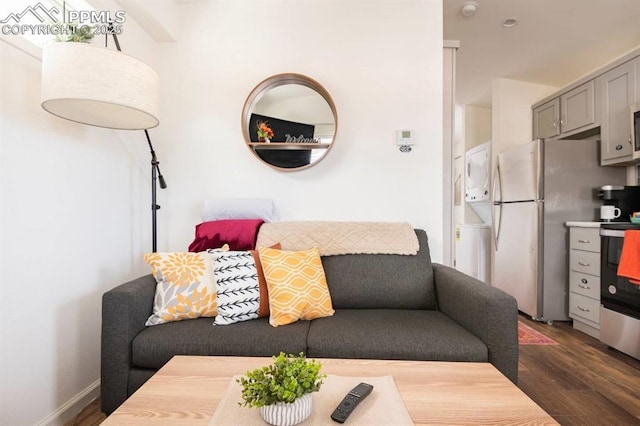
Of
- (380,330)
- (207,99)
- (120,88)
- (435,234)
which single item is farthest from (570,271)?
(120,88)

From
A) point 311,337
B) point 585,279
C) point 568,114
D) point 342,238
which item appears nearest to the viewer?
point 311,337

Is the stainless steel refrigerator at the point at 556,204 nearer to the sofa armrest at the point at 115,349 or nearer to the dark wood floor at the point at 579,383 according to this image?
the dark wood floor at the point at 579,383

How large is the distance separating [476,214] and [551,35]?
8.34ft

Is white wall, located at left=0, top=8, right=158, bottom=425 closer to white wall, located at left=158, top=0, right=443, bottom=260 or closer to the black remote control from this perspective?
white wall, located at left=158, top=0, right=443, bottom=260

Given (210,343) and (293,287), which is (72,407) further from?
(293,287)

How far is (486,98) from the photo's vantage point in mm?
4613

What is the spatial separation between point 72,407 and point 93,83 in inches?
59.8

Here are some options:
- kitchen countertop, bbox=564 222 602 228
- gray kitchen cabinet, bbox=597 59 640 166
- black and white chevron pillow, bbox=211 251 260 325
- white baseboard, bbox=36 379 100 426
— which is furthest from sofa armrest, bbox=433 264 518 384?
gray kitchen cabinet, bbox=597 59 640 166

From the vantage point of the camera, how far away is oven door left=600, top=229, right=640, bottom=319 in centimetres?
226

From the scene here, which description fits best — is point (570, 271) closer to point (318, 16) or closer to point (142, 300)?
point (318, 16)

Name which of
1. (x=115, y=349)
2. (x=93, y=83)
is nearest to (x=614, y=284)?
(x=115, y=349)

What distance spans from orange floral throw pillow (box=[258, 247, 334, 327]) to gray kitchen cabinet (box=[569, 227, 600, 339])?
2330mm

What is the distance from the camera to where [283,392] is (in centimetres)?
76

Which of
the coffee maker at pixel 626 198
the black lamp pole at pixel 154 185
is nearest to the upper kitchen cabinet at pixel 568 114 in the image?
the coffee maker at pixel 626 198
